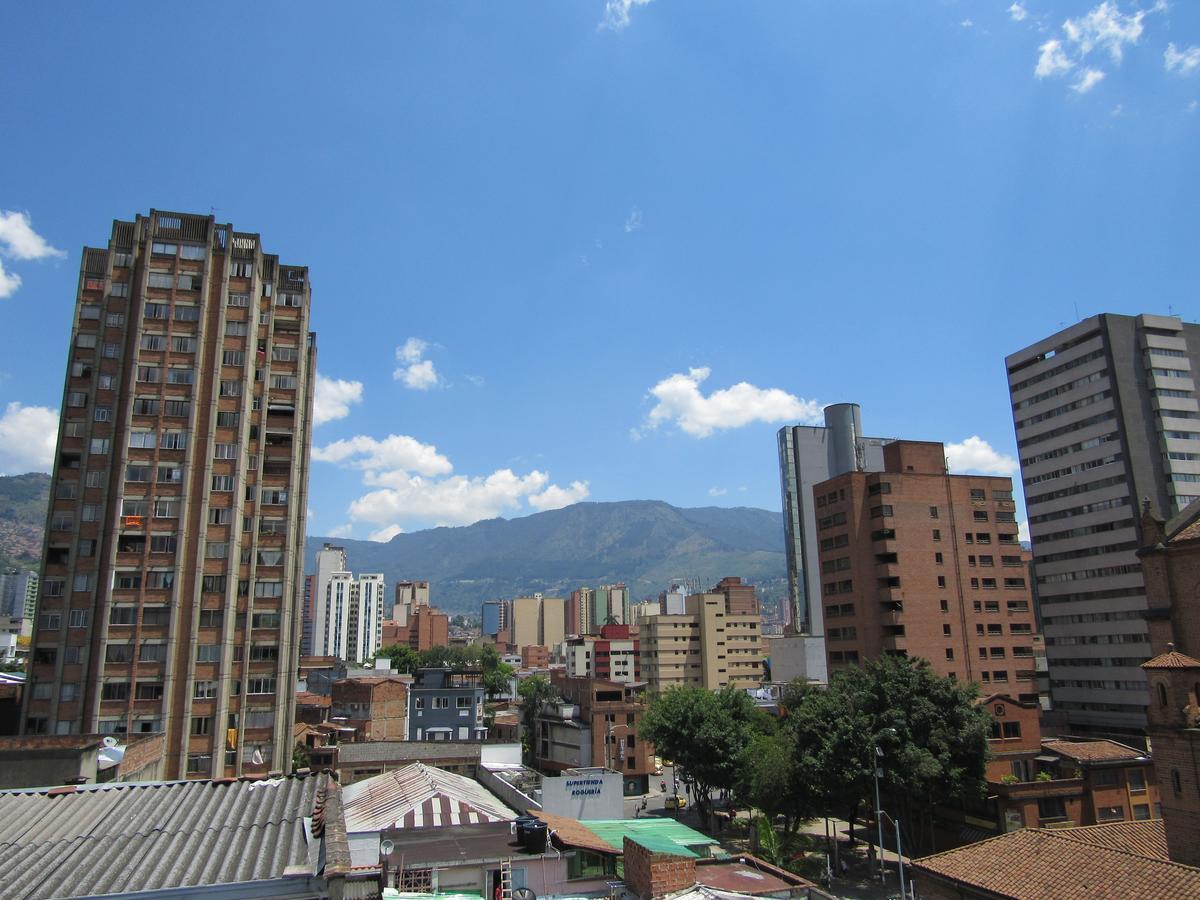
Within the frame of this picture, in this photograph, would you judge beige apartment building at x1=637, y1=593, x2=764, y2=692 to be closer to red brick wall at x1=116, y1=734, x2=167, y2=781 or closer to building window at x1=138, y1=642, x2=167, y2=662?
building window at x1=138, y1=642, x2=167, y2=662

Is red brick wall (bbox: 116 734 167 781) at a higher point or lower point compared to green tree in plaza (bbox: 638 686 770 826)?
higher

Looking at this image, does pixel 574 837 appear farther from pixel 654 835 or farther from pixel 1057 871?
pixel 1057 871

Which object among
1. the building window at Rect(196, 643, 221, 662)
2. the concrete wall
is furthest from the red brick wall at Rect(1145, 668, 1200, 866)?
the building window at Rect(196, 643, 221, 662)

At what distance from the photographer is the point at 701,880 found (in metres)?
20.3

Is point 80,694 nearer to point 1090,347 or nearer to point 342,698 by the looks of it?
point 342,698

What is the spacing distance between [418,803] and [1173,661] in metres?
27.7

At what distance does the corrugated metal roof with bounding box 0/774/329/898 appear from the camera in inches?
389

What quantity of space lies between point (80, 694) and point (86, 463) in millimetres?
16322

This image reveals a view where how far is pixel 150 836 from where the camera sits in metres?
11.2

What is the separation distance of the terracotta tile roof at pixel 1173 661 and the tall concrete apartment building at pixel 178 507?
5336 centimetres

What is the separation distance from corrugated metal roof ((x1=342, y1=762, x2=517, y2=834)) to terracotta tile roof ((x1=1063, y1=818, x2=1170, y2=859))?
73.9 ft

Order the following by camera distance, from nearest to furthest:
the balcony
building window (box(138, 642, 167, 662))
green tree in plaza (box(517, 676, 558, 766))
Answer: building window (box(138, 642, 167, 662)) < the balcony < green tree in plaza (box(517, 676, 558, 766))

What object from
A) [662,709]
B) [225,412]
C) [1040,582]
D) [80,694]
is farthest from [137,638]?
[1040,582]

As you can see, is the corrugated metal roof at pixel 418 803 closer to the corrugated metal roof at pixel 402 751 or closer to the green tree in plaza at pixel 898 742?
the corrugated metal roof at pixel 402 751
